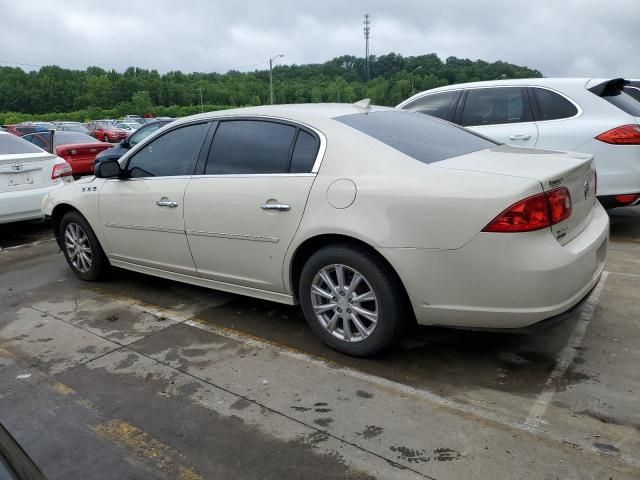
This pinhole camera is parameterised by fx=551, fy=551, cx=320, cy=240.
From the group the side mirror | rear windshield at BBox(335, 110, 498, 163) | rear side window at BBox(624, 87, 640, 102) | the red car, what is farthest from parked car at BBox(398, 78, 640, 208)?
the red car

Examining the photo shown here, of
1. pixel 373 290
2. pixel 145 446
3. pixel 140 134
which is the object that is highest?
pixel 140 134

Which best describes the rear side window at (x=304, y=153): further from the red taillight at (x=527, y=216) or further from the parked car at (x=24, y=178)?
the parked car at (x=24, y=178)

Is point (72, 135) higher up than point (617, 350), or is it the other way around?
point (72, 135)

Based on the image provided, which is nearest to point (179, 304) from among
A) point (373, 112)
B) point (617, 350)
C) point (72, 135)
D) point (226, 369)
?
point (226, 369)

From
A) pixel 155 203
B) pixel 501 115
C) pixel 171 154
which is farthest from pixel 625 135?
pixel 155 203

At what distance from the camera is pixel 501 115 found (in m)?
6.26

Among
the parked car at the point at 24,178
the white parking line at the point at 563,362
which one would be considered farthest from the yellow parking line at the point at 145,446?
the parked car at the point at 24,178

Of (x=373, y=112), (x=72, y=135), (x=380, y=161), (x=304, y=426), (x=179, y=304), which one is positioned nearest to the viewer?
(x=304, y=426)

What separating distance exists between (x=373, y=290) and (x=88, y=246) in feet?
10.4

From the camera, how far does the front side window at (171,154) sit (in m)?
4.23

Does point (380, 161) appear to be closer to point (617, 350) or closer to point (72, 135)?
point (617, 350)

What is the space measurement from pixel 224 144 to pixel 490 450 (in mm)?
2697

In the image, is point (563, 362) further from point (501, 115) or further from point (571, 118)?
point (501, 115)

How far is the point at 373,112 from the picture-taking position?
400 cm
